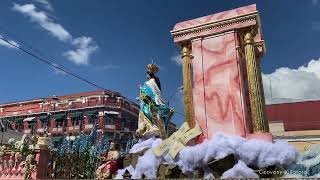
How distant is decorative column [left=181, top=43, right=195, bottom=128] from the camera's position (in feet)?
36.4

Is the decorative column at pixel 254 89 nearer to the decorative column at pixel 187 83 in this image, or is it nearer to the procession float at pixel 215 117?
the procession float at pixel 215 117

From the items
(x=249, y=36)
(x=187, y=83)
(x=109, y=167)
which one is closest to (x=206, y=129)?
(x=187, y=83)

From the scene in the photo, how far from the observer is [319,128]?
32.9m

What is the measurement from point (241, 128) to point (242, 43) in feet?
9.18

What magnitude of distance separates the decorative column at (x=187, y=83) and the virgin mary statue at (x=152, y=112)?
1.22 m

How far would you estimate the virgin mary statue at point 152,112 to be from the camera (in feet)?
39.3

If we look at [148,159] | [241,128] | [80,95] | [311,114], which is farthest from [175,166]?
[80,95]

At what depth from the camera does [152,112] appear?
1207cm

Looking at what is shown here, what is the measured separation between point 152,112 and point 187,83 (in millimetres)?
1651

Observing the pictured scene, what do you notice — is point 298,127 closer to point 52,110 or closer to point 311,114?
point 311,114

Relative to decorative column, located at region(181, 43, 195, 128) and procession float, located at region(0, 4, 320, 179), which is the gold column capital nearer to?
procession float, located at region(0, 4, 320, 179)

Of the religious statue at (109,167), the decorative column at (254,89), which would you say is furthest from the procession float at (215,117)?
the religious statue at (109,167)

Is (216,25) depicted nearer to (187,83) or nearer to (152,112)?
(187,83)

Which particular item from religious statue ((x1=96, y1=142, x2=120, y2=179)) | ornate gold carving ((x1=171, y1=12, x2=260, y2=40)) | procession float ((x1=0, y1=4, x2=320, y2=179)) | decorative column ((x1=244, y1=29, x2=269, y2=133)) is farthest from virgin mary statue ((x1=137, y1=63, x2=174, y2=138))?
decorative column ((x1=244, y1=29, x2=269, y2=133))
